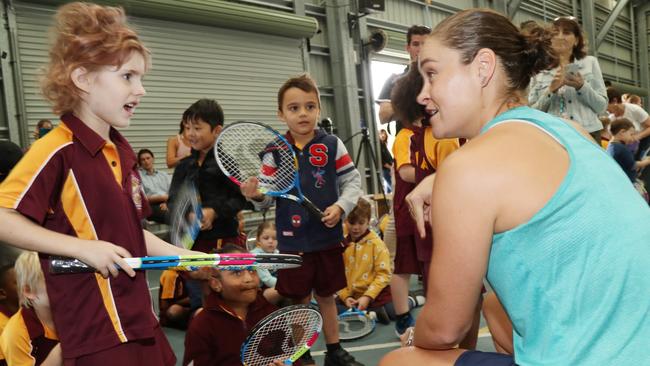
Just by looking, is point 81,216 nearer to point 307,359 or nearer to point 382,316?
point 307,359

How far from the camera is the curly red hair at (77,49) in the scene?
1733 millimetres

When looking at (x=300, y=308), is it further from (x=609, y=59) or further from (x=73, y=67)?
(x=609, y=59)

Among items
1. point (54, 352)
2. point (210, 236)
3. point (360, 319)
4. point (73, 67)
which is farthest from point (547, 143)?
point (360, 319)

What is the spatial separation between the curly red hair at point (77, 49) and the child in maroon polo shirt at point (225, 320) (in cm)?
141

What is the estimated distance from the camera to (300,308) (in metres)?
2.56

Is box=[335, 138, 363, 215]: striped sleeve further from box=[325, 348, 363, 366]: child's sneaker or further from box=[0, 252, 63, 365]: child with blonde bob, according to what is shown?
box=[0, 252, 63, 365]: child with blonde bob

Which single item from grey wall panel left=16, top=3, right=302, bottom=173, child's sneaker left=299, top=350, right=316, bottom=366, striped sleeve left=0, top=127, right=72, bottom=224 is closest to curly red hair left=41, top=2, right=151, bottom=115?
striped sleeve left=0, top=127, right=72, bottom=224

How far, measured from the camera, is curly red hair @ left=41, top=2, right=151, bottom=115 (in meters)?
1.73

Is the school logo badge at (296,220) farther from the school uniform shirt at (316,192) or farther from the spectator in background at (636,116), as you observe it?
the spectator in background at (636,116)

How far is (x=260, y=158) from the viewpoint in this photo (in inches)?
135

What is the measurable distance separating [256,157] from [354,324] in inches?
65.8

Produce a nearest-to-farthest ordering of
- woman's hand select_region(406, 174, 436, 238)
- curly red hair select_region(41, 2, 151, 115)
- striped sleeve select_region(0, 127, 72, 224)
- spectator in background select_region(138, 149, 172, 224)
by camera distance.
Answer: striped sleeve select_region(0, 127, 72, 224)
curly red hair select_region(41, 2, 151, 115)
woman's hand select_region(406, 174, 436, 238)
spectator in background select_region(138, 149, 172, 224)

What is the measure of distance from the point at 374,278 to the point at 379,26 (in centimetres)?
895

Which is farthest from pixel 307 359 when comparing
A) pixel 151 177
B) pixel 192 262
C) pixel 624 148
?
pixel 151 177
